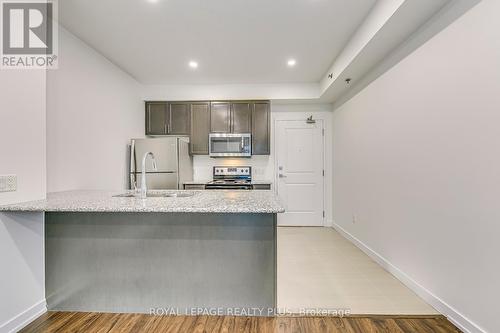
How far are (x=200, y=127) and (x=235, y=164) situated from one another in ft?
3.14

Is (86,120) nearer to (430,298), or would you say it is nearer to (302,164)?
(302,164)

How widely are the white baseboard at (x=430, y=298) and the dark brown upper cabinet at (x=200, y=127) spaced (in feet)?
9.97

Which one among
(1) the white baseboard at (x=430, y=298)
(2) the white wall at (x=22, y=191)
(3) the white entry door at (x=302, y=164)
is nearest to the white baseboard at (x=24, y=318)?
(2) the white wall at (x=22, y=191)

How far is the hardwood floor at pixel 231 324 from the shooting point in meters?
1.81

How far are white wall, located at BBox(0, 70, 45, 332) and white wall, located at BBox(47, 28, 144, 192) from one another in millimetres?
554

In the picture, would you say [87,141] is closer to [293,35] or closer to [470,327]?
[293,35]

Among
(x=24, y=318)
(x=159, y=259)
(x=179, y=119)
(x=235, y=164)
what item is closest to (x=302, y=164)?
(x=235, y=164)

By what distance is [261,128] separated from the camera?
4.51 m

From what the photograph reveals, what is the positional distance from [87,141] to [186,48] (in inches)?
64.6

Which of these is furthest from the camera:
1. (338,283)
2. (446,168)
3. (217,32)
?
(217,32)

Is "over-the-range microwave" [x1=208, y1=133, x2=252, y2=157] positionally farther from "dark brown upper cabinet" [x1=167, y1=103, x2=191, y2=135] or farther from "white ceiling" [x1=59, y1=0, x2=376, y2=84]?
"white ceiling" [x1=59, y1=0, x2=376, y2=84]

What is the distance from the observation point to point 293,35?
2.82 meters

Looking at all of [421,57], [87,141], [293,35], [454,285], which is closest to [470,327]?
[454,285]

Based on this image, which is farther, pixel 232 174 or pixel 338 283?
pixel 232 174
